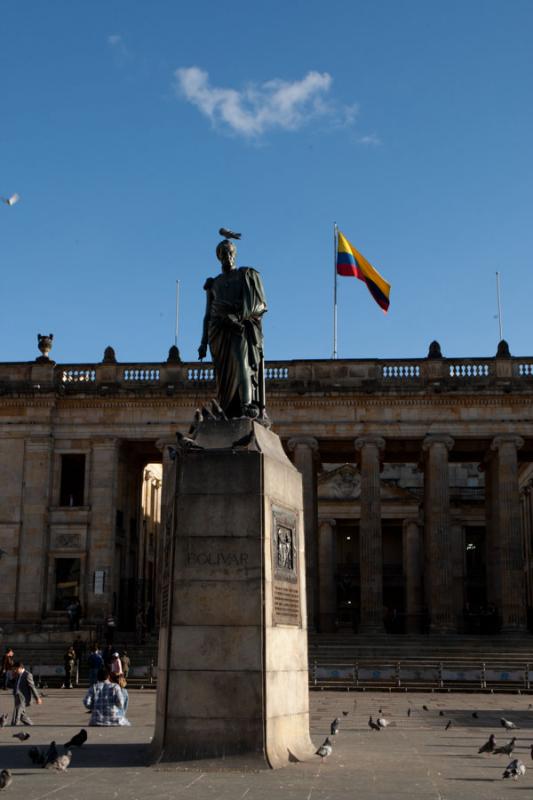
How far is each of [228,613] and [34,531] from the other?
36671 millimetres

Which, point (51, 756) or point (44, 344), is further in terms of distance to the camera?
point (44, 344)

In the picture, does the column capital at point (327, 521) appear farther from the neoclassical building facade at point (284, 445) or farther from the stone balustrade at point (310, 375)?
the stone balustrade at point (310, 375)

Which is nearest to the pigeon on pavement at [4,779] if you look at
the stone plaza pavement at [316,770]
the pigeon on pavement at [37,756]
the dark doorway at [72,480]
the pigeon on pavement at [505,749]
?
the stone plaza pavement at [316,770]

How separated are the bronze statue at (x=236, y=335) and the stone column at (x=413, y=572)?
47505 mm

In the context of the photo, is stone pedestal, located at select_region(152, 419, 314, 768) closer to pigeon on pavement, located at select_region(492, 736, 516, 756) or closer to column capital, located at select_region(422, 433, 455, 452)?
pigeon on pavement, located at select_region(492, 736, 516, 756)

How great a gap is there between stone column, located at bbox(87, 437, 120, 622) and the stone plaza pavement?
80.4ft

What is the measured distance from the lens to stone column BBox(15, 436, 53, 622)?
155 feet

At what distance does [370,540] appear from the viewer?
1852 inches

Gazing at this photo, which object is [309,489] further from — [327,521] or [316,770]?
[316,770]

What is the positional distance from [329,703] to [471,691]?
23.2 feet

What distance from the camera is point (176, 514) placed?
44.2ft

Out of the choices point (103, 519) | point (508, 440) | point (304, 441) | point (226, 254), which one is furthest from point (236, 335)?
point (103, 519)

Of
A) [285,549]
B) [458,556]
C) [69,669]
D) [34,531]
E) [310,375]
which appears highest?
[310,375]

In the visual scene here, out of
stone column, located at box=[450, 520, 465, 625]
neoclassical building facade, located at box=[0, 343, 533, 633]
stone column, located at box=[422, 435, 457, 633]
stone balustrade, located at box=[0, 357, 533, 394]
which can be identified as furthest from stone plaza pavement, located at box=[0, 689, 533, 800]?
stone column, located at box=[450, 520, 465, 625]
